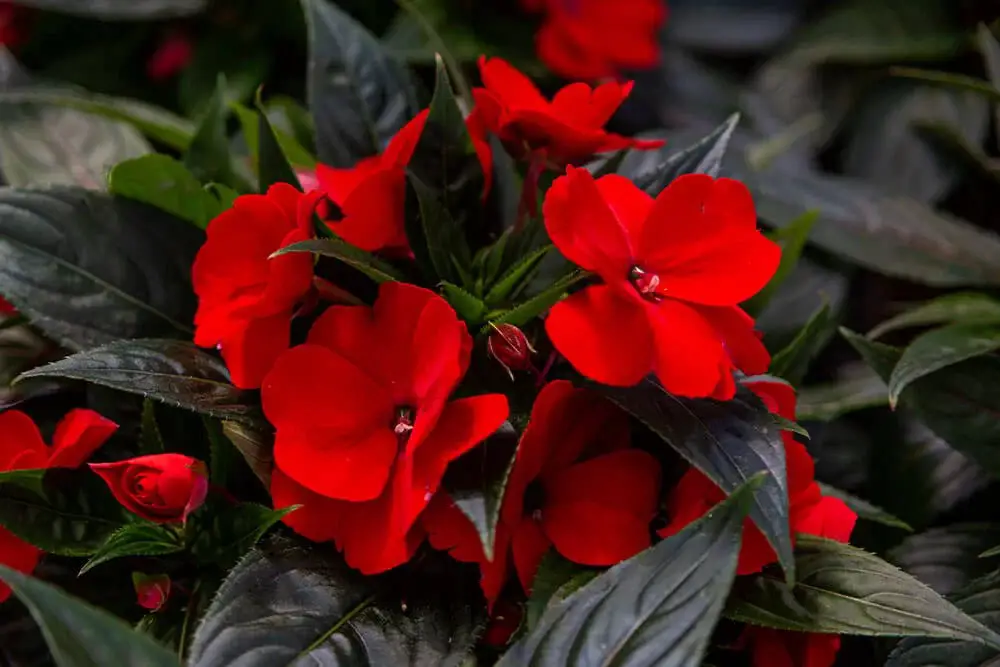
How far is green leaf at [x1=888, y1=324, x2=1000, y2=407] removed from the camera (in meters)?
0.82

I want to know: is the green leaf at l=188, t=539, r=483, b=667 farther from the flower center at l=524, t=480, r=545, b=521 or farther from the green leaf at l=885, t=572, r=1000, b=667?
the green leaf at l=885, t=572, r=1000, b=667

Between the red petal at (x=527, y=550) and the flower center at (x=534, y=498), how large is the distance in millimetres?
13

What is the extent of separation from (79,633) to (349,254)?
0.30 meters

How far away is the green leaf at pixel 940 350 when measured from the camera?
2.70 ft

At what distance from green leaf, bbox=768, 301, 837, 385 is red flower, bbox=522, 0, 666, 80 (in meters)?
0.70

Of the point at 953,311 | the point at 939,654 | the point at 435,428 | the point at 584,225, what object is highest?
the point at 584,225

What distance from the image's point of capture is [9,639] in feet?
2.57

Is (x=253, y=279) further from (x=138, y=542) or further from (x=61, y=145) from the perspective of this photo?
(x=61, y=145)

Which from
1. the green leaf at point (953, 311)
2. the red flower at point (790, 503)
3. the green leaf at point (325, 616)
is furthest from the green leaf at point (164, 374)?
the green leaf at point (953, 311)

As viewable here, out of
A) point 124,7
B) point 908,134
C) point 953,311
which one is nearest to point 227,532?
point 953,311

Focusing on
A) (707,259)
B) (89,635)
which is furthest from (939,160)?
(89,635)

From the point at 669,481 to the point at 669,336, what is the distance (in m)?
0.16

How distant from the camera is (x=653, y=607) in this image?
58 cm

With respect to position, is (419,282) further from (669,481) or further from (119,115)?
(119,115)
